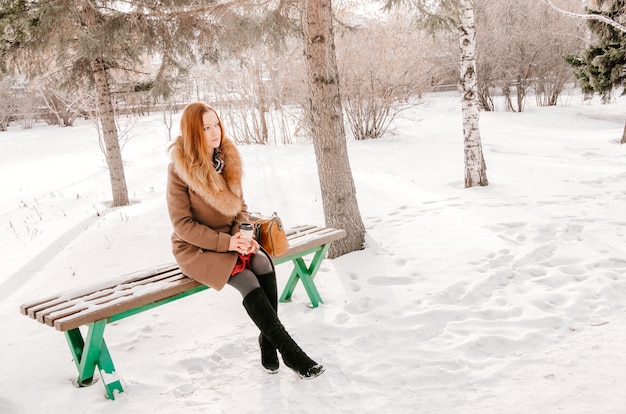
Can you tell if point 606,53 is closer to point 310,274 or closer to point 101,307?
point 310,274

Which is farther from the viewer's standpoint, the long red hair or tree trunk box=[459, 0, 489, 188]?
tree trunk box=[459, 0, 489, 188]

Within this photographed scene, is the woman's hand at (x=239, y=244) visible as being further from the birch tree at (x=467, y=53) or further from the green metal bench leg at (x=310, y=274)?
the birch tree at (x=467, y=53)

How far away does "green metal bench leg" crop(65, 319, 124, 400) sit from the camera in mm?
2711

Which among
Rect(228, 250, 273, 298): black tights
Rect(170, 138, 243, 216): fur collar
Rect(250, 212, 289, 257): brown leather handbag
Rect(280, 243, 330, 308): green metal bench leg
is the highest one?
Rect(170, 138, 243, 216): fur collar

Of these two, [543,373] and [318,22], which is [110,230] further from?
[543,373]

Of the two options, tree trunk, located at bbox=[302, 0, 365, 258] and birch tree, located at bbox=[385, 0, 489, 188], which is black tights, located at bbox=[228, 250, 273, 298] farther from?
birch tree, located at bbox=[385, 0, 489, 188]

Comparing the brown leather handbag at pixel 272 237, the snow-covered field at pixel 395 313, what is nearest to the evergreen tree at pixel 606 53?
the snow-covered field at pixel 395 313

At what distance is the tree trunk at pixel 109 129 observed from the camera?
26.5 feet

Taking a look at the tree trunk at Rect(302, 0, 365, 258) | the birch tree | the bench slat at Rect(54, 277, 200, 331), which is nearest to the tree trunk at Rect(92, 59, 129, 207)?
the tree trunk at Rect(302, 0, 365, 258)

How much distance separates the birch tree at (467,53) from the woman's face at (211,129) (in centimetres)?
358

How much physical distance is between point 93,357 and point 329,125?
2912 mm

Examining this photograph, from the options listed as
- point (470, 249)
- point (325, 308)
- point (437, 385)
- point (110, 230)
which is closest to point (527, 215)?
point (470, 249)

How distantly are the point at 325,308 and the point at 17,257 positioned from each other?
13.9 feet

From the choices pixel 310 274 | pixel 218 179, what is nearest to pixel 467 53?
pixel 310 274
